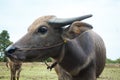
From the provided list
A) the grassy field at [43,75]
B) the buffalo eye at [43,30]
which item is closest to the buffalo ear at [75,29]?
the buffalo eye at [43,30]

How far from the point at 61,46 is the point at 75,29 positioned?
334 millimetres

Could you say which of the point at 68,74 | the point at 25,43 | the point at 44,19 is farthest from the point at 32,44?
the point at 68,74

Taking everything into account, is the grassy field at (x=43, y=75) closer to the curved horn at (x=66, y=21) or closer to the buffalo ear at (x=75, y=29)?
the buffalo ear at (x=75, y=29)

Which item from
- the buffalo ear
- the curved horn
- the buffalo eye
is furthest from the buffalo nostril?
the buffalo ear

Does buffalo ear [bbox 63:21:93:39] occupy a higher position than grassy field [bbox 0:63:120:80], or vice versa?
buffalo ear [bbox 63:21:93:39]

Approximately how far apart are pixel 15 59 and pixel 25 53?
17cm

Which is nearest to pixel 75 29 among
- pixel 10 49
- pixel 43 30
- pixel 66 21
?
pixel 66 21

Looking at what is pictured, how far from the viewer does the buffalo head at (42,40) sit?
5.20 m

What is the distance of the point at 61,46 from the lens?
5.55 metres

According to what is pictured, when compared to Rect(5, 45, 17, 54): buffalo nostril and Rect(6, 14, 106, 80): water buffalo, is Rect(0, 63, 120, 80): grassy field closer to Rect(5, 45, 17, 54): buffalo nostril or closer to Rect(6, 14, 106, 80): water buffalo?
Rect(6, 14, 106, 80): water buffalo

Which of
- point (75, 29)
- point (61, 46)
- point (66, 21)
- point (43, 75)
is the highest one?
point (66, 21)

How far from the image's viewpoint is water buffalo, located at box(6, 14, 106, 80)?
5270 millimetres

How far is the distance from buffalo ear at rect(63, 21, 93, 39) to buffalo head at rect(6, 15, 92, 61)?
0.6 inches

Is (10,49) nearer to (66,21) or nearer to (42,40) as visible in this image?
(42,40)
